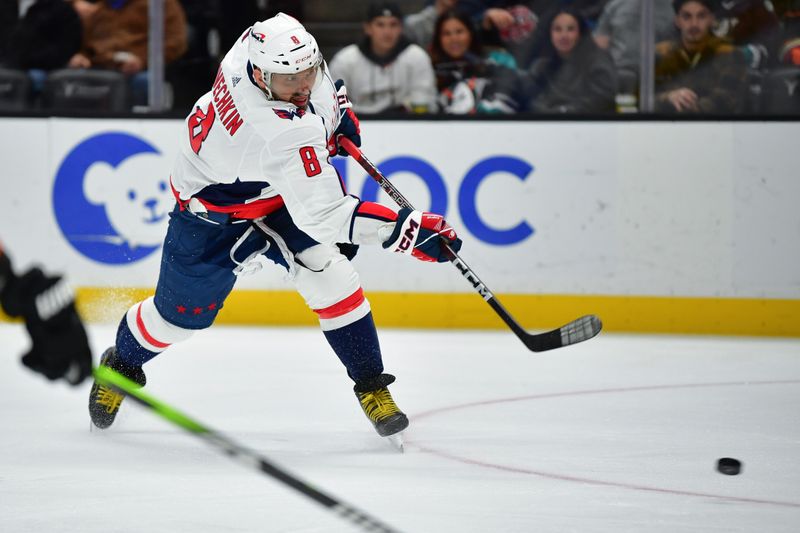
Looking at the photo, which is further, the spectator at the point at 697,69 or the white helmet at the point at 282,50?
the spectator at the point at 697,69

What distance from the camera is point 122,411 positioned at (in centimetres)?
359

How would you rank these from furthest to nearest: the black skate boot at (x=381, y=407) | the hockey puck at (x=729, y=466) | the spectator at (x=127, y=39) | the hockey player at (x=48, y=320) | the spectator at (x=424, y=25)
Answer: the spectator at (x=127, y=39)
the spectator at (x=424, y=25)
the black skate boot at (x=381, y=407)
the hockey puck at (x=729, y=466)
the hockey player at (x=48, y=320)

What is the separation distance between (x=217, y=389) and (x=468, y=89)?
1.90 metres

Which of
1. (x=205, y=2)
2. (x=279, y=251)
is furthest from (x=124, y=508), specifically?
(x=205, y=2)

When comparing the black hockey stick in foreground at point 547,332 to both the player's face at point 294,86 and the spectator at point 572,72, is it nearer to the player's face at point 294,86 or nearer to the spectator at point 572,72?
the player's face at point 294,86

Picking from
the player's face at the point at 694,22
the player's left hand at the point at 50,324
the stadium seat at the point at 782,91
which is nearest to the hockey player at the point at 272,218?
the player's left hand at the point at 50,324

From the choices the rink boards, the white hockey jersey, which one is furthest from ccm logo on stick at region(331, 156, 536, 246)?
the white hockey jersey

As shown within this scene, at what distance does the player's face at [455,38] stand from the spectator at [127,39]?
1142mm

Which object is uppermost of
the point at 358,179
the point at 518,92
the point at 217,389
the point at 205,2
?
the point at 205,2

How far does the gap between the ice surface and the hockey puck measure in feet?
0.06

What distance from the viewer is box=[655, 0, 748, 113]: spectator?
204 inches

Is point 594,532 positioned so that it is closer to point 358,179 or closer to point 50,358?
point 50,358

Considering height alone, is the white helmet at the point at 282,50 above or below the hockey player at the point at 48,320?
above

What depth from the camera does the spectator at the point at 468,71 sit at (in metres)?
5.33
